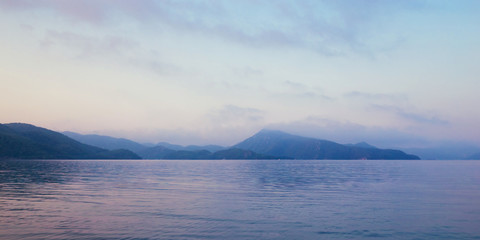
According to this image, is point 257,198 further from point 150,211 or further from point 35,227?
point 35,227

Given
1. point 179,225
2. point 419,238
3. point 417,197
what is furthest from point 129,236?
point 417,197

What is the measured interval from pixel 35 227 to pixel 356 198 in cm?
4029

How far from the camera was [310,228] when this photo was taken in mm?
28812

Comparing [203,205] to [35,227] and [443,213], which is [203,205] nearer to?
[35,227]

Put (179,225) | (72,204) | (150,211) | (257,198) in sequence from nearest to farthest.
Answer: (179,225), (150,211), (72,204), (257,198)

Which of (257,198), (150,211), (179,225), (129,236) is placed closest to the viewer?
(129,236)

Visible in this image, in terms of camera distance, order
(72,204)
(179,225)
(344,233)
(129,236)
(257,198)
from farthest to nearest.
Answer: (257,198), (72,204), (179,225), (344,233), (129,236)

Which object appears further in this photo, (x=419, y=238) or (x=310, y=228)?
(x=310, y=228)

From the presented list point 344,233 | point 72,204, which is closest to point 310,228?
point 344,233

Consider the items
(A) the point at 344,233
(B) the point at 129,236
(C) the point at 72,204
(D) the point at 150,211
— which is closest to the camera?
(B) the point at 129,236

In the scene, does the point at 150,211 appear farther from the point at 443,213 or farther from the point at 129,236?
the point at 443,213

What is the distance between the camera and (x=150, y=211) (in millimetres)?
36188

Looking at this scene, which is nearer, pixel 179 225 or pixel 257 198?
pixel 179 225

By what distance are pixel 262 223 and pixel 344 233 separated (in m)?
7.26
